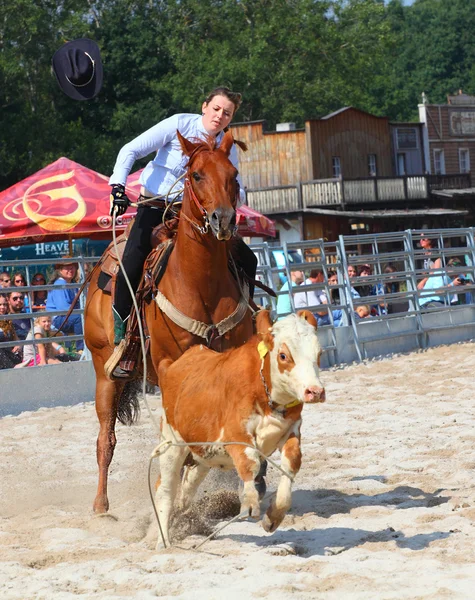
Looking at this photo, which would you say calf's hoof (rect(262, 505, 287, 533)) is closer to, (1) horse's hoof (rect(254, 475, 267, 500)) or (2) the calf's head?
(1) horse's hoof (rect(254, 475, 267, 500))

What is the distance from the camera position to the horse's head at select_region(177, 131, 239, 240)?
5.73 metres

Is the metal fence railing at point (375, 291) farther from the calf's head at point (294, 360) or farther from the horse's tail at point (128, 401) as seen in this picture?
the calf's head at point (294, 360)

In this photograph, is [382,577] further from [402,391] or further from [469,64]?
[469,64]

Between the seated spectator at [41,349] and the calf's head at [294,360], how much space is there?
7.82 m

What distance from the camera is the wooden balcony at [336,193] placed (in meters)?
46.9

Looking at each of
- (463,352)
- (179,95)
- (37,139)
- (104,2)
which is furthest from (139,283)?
(104,2)

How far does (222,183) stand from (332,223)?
41533mm

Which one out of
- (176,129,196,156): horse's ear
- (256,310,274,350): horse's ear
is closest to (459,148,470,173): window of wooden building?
(176,129,196,156): horse's ear

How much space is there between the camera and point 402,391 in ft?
38.0

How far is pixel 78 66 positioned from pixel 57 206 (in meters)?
2.80

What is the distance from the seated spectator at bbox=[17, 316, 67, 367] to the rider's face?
A: 6289 mm

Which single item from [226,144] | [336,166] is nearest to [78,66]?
[226,144]

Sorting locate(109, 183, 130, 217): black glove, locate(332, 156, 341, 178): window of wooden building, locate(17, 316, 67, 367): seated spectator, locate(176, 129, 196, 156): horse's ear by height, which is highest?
locate(332, 156, 341, 178): window of wooden building

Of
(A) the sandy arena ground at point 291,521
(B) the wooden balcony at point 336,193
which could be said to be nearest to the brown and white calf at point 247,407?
(A) the sandy arena ground at point 291,521
